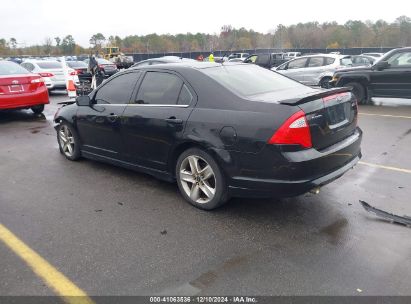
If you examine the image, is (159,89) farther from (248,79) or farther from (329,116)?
(329,116)

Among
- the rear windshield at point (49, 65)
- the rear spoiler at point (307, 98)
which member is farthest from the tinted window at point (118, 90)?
the rear windshield at point (49, 65)

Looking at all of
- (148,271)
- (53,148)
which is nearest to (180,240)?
(148,271)

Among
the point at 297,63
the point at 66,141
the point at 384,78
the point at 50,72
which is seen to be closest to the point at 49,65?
the point at 50,72

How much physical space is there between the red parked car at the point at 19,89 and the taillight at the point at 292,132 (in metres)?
8.28

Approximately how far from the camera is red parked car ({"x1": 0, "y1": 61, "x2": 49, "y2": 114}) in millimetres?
9453

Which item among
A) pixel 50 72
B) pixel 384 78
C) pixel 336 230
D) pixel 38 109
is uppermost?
pixel 50 72

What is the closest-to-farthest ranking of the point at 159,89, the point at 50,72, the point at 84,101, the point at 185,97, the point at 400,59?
1. the point at 185,97
2. the point at 159,89
3. the point at 84,101
4. the point at 400,59
5. the point at 50,72

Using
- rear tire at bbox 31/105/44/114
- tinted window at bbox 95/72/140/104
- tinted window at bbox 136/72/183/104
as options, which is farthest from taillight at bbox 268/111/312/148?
rear tire at bbox 31/105/44/114

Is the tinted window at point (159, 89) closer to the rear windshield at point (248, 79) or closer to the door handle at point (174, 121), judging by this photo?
the door handle at point (174, 121)

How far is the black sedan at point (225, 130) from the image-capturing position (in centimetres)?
349

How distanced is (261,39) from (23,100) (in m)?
103

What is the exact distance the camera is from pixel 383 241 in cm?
342

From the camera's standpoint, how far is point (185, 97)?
4.23 m

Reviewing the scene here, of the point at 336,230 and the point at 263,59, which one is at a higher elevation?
the point at 263,59
